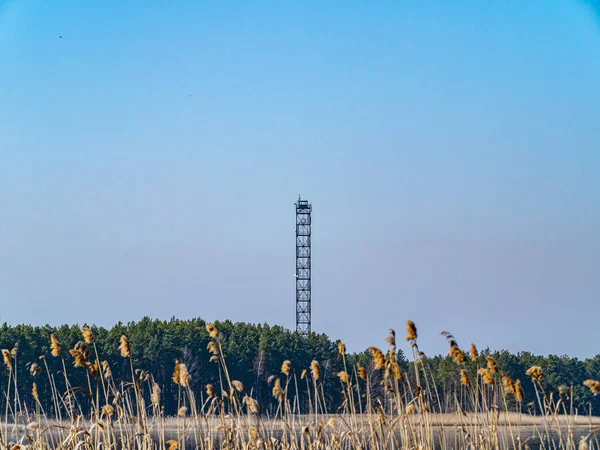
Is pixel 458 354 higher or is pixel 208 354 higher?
pixel 208 354

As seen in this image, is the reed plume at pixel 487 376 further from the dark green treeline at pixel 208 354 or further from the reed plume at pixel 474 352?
the dark green treeline at pixel 208 354

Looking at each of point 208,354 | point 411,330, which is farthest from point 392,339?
point 208,354

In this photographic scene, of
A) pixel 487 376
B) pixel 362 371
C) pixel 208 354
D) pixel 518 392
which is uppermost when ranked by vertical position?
pixel 208 354

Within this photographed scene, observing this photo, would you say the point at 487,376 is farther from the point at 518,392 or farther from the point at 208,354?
the point at 208,354

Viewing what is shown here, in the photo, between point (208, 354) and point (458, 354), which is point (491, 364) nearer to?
point (458, 354)

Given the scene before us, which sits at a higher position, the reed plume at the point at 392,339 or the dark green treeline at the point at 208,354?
the dark green treeline at the point at 208,354

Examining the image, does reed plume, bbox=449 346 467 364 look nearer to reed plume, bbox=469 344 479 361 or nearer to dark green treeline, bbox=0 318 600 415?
reed plume, bbox=469 344 479 361

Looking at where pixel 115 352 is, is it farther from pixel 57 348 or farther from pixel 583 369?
pixel 57 348

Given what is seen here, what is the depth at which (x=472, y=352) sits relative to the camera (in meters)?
8.37

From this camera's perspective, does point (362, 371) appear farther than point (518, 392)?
Yes

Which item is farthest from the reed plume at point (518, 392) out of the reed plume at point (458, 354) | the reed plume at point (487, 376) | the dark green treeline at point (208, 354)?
the dark green treeline at point (208, 354)

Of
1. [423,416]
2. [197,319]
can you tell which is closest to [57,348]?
[423,416]

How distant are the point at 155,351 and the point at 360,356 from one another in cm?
1493

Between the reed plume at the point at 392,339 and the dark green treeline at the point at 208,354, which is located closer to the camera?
the reed plume at the point at 392,339
